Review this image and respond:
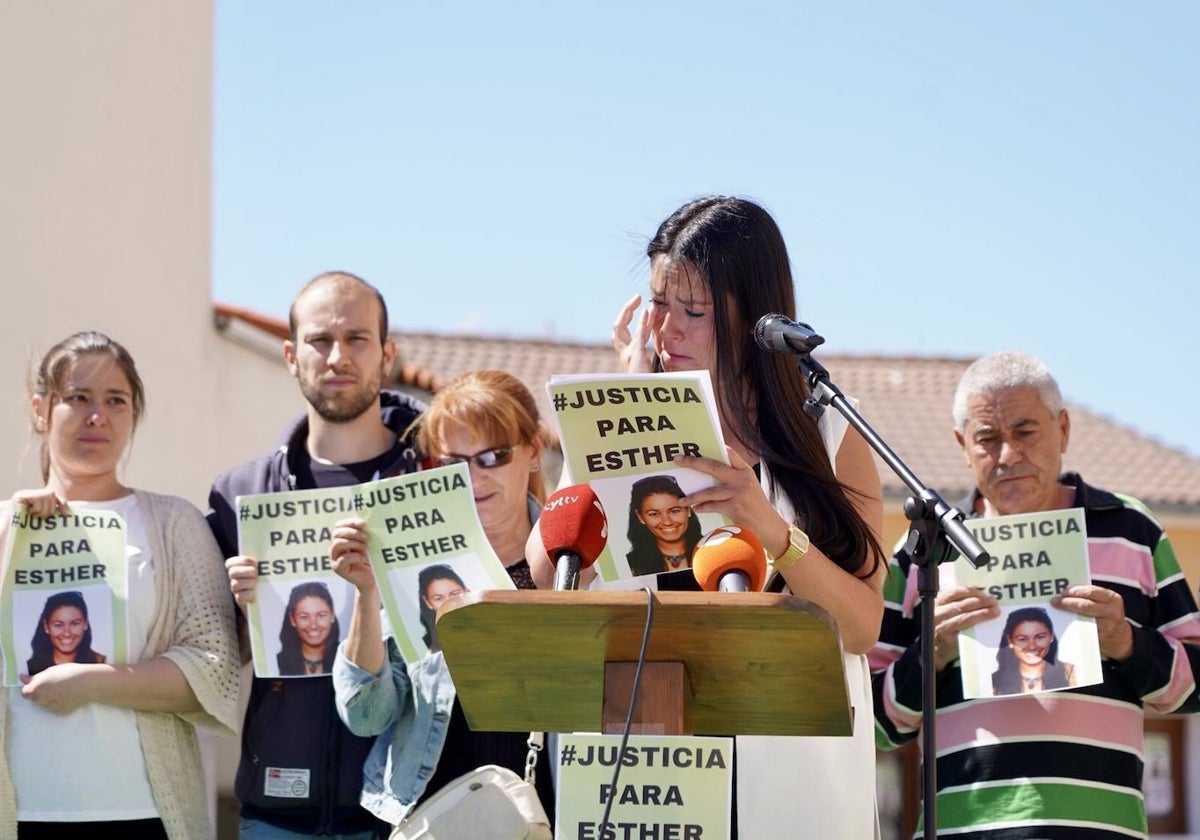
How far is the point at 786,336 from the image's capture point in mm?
2863

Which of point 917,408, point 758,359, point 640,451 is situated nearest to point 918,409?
point 917,408

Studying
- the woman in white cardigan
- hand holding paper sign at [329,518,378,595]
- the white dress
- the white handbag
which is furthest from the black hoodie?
the white dress

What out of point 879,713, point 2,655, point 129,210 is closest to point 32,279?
point 129,210

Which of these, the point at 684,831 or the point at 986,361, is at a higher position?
the point at 986,361

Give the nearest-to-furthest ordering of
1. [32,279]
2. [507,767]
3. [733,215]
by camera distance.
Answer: [733,215] → [507,767] → [32,279]

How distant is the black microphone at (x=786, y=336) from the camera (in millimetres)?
2854

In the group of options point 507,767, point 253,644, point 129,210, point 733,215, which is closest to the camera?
point 733,215

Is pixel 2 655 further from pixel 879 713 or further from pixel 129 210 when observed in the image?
pixel 129 210

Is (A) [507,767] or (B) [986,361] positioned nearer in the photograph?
(A) [507,767]

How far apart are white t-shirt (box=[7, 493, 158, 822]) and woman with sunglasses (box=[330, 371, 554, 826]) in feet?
2.01

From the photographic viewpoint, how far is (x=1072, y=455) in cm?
2023

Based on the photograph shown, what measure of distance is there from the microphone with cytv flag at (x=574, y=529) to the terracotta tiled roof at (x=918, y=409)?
13197 mm

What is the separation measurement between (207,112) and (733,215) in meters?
5.72

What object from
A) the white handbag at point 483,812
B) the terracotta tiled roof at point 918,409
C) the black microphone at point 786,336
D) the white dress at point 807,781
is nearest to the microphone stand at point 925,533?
the black microphone at point 786,336
